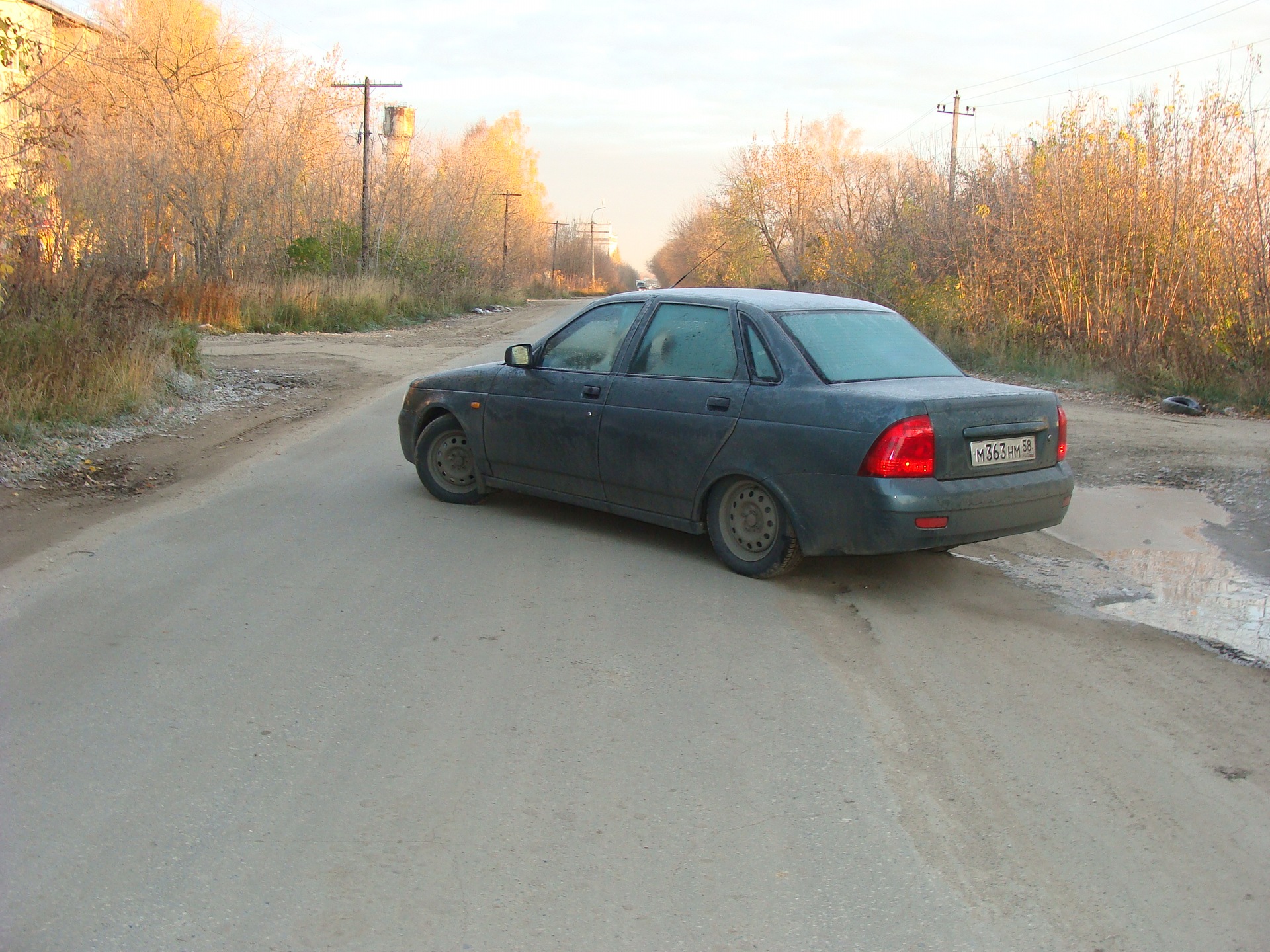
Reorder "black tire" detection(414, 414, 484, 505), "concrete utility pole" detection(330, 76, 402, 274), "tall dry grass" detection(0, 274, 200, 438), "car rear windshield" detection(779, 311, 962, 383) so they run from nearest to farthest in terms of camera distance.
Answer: "car rear windshield" detection(779, 311, 962, 383) < "black tire" detection(414, 414, 484, 505) < "tall dry grass" detection(0, 274, 200, 438) < "concrete utility pole" detection(330, 76, 402, 274)

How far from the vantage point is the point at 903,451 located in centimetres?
567

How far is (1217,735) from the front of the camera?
167 inches

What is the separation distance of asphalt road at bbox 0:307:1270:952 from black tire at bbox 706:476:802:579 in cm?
15

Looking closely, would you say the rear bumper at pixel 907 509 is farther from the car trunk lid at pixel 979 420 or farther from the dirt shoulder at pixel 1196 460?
the dirt shoulder at pixel 1196 460

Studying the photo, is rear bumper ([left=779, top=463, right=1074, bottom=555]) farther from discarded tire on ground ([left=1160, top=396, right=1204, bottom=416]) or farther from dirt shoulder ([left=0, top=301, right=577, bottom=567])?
discarded tire on ground ([left=1160, top=396, right=1204, bottom=416])

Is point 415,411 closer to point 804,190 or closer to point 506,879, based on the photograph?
point 506,879

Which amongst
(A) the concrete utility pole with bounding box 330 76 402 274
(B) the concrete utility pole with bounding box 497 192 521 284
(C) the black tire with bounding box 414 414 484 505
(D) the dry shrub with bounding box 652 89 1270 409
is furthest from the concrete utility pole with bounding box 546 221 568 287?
(C) the black tire with bounding box 414 414 484 505

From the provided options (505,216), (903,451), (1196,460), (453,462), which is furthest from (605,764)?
(505,216)

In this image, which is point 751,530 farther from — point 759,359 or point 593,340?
point 593,340

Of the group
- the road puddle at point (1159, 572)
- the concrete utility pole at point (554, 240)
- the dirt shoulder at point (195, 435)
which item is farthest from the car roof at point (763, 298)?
the concrete utility pole at point (554, 240)

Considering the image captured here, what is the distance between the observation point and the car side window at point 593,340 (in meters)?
7.21

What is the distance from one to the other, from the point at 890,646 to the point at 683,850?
2193mm

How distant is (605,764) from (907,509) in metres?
2.39

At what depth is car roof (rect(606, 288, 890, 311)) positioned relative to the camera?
264 inches
